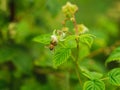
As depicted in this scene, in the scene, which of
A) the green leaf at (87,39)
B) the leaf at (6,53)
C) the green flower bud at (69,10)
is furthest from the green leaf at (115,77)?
the leaf at (6,53)

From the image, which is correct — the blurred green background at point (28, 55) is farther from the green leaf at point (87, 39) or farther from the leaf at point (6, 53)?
the green leaf at point (87, 39)

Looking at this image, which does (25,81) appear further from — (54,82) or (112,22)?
(112,22)

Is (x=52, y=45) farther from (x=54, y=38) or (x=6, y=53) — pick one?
(x=6, y=53)

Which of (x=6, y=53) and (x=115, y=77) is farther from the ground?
(x=6, y=53)

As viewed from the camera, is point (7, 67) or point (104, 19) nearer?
point (7, 67)

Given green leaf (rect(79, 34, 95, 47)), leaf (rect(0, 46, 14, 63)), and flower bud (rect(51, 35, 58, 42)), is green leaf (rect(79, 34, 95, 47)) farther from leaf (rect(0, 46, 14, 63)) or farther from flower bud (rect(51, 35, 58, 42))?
leaf (rect(0, 46, 14, 63))

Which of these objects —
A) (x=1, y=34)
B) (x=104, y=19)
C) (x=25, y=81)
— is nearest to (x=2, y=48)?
(x=1, y=34)

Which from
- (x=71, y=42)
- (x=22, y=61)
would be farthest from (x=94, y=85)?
(x=22, y=61)

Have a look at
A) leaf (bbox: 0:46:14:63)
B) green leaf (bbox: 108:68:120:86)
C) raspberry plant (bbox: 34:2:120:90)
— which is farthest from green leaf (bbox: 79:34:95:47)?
leaf (bbox: 0:46:14:63)
